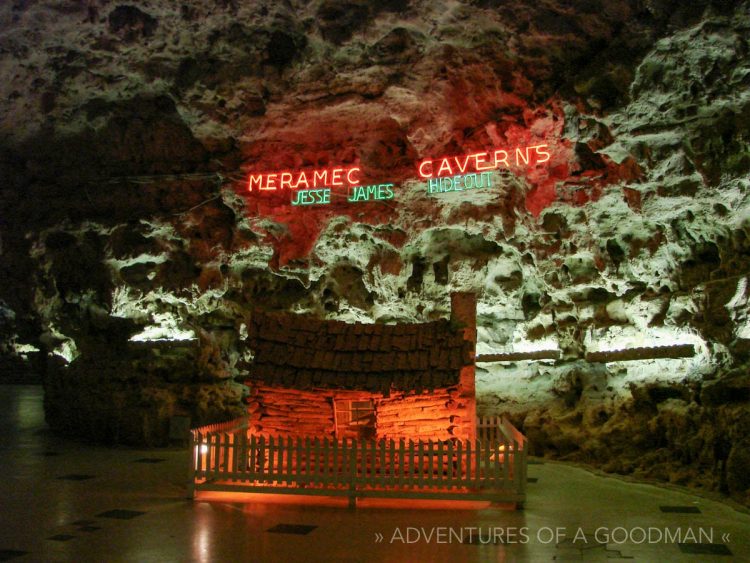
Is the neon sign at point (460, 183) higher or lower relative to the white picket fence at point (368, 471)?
higher

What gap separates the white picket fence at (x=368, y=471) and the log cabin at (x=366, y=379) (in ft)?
1.92

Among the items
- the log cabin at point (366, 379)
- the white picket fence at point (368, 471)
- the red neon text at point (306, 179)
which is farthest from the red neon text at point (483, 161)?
the white picket fence at point (368, 471)

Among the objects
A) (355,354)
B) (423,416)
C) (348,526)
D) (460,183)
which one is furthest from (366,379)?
(460,183)

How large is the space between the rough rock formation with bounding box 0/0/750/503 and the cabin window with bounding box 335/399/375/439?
644 centimetres

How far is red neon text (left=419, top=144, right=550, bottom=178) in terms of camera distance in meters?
15.0

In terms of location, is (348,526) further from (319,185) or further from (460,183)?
(319,185)

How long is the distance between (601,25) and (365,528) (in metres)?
11.7

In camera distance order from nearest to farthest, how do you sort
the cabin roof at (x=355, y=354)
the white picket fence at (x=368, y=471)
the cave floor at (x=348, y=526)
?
the cave floor at (x=348, y=526) → the white picket fence at (x=368, y=471) → the cabin roof at (x=355, y=354)

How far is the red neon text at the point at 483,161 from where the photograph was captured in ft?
49.2

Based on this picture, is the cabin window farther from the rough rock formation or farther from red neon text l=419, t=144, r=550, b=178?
red neon text l=419, t=144, r=550, b=178

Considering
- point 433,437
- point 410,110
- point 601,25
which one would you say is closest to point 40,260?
point 410,110

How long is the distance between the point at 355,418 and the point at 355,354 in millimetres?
1199

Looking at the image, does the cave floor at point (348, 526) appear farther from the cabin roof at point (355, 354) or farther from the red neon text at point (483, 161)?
the red neon text at point (483, 161)

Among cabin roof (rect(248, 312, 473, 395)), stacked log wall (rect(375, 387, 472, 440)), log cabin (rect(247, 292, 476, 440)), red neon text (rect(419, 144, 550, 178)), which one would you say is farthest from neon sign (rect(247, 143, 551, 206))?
stacked log wall (rect(375, 387, 472, 440))
